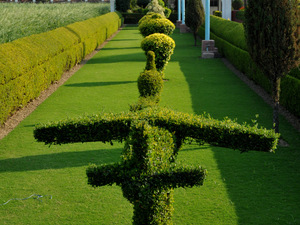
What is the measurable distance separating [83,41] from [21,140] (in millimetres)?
11859

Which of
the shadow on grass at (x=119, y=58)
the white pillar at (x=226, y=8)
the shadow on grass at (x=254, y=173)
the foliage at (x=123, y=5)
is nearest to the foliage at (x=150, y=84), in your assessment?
the shadow on grass at (x=254, y=173)

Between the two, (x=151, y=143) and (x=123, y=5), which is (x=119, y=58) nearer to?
(x=151, y=143)

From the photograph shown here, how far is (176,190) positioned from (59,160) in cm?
255

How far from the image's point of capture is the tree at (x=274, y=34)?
Result: 8.17m

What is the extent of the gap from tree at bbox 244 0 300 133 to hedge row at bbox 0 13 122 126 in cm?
583

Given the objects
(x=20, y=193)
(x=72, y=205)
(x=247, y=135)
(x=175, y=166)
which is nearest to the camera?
(x=175, y=166)

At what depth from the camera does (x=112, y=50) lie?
24.7m

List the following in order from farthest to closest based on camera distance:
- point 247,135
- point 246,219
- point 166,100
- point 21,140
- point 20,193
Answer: point 166,100 < point 21,140 < point 20,193 < point 246,219 < point 247,135

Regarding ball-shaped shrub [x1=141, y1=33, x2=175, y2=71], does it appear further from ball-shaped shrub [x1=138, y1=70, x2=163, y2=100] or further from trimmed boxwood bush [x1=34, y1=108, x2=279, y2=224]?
trimmed boxwood bush [x1=34, y1=108, x2=279, y2=224]

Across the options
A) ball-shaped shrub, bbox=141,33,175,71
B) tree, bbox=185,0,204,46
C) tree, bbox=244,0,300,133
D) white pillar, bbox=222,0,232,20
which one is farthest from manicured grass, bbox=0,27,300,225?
white pillar, bbox=222,0,232,20

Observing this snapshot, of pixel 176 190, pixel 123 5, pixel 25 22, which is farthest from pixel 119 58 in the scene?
pixel 123 5

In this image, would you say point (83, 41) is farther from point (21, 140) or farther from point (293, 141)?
point (293, 141)

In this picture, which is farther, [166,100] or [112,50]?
[112,50]

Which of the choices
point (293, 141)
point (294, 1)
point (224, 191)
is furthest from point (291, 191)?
point (294, 1)
